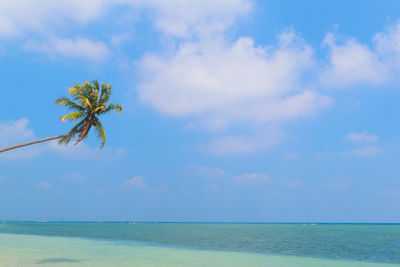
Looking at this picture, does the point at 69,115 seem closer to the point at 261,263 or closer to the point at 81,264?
the point at 81,264

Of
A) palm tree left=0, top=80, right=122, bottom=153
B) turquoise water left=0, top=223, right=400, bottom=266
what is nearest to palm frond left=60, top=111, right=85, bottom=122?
palm tree left=0, top=80, right=122, bottom=153

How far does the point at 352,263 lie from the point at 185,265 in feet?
38.5

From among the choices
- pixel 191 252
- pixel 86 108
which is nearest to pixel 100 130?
pixel 86 108

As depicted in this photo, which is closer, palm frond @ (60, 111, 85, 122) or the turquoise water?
palm frond @ (60, 111, 85, 122)

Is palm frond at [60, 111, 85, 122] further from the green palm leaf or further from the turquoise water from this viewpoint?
the turquoise water

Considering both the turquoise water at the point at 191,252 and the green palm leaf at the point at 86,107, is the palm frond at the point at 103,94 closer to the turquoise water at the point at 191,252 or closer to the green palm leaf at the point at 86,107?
the green palm leaf at the point at 86,107

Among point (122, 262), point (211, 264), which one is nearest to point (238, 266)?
point (211, 264)

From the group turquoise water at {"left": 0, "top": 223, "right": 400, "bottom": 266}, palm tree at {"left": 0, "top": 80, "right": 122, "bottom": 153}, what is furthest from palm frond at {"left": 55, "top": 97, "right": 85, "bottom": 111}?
turquoise water at {"left": 0, "top": 223, "right": 400, "bottom": 266}

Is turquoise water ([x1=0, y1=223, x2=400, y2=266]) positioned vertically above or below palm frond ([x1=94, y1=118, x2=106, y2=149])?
below

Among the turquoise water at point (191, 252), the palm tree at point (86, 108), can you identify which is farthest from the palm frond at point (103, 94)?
the turquoise water at point (191, 252)

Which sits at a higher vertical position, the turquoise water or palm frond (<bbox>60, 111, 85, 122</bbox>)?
palm frond (<bbox>60, 111, 85, 122</bbox>)

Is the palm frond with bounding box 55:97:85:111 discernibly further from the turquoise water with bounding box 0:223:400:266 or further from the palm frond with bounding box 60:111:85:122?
the turquoise water with bounding box 0:223:400:266

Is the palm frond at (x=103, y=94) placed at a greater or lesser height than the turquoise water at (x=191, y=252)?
greater

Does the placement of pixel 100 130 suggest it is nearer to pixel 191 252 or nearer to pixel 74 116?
pixel 74 116
